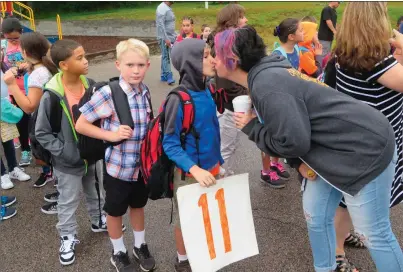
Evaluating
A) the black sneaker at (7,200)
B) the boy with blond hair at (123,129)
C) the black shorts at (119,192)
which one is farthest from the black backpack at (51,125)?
the black sneaker at (7,200)

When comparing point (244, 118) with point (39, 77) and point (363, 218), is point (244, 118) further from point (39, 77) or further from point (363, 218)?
point (39, 77)

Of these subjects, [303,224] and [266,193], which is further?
[266,193]

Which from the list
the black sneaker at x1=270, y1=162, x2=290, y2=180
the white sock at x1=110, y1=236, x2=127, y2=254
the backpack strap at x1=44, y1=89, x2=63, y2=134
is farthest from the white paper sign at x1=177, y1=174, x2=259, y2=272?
the black sneaker at x1=270, y1=162, x2=290, y2=180

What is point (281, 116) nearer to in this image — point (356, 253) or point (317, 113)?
point (317, 113)

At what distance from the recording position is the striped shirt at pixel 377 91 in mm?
1986

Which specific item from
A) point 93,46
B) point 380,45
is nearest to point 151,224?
point 380,45

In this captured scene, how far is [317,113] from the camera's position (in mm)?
1771

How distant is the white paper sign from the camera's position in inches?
81.1

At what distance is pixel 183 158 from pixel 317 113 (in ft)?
2.46

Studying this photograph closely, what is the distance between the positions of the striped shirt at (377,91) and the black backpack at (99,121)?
4.19ft

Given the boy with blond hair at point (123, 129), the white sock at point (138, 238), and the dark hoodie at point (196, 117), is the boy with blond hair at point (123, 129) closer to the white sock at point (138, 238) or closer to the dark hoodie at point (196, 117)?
the white sock at point (138, 238)

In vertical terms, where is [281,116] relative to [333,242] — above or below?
above

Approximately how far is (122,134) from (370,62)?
55.2 inches

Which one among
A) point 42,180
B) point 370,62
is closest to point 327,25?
point 42,180
